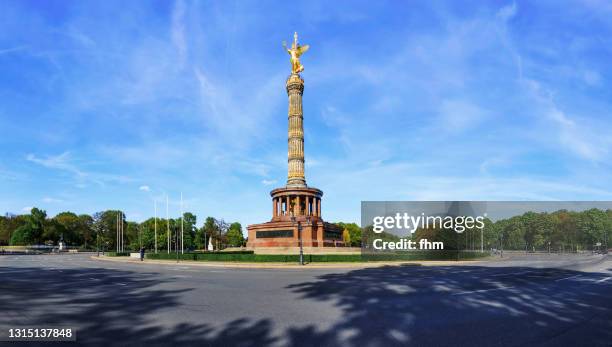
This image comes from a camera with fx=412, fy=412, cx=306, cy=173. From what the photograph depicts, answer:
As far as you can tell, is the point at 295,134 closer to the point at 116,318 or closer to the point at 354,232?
the point at 116,318

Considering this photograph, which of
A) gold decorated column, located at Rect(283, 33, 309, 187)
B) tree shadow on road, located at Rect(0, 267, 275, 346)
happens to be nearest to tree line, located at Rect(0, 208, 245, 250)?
gold decorated column, located at Rect(283, 33, 309, 187)

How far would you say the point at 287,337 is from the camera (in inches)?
319

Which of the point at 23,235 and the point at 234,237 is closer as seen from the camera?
the point at 23,235

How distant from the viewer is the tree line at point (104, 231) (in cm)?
10392

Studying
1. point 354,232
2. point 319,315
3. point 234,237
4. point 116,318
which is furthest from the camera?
point 354,232

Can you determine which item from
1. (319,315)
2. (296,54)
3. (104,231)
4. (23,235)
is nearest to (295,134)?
(296,54)

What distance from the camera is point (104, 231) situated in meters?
102

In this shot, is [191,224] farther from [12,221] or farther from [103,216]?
[12,221]

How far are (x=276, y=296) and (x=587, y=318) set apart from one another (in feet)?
29.1

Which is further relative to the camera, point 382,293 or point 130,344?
point 382,293

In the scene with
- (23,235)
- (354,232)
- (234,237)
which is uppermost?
(23,235)

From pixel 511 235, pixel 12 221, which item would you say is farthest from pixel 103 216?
pixel 511 235

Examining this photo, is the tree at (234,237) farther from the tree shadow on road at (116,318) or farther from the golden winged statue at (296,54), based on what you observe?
the tree shadow on road at (116,318)

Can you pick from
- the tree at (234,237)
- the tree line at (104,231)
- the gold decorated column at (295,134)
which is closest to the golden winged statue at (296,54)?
the gold decorated column at (295,134)
